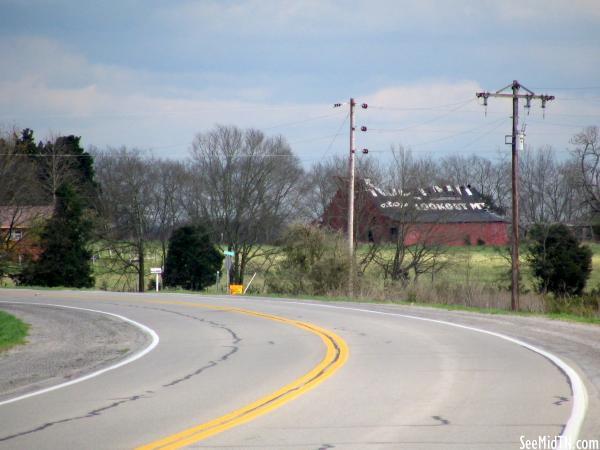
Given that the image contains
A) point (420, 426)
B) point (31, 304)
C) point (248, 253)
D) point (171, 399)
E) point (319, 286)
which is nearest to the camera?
point (420, 426)

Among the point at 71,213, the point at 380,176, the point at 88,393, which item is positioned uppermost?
the point at 380,176

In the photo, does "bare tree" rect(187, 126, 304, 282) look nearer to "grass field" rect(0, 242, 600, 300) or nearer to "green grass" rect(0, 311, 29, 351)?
"grass field" rect(0, 242, 600, 300)

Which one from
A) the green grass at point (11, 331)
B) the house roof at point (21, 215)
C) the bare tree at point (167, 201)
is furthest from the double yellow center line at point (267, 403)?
the bare tree at point (167, 201)

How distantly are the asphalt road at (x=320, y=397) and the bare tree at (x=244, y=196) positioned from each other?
47.7m

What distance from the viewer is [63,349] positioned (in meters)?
17.4

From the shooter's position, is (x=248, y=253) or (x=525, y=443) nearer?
(x=525, y=443)

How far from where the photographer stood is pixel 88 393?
11320 millimetres

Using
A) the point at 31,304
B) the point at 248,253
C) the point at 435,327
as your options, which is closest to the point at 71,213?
the point at 248,253

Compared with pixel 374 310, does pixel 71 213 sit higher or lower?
higher

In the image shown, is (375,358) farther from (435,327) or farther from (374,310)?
(374,310)

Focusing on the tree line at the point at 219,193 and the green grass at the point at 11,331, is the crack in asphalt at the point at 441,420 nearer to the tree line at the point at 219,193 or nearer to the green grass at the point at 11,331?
the green grass at the point at 11,331

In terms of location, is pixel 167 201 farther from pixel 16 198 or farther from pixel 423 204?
pixel 423 204

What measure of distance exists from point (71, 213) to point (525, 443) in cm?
5291

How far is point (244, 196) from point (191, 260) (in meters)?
12.0
